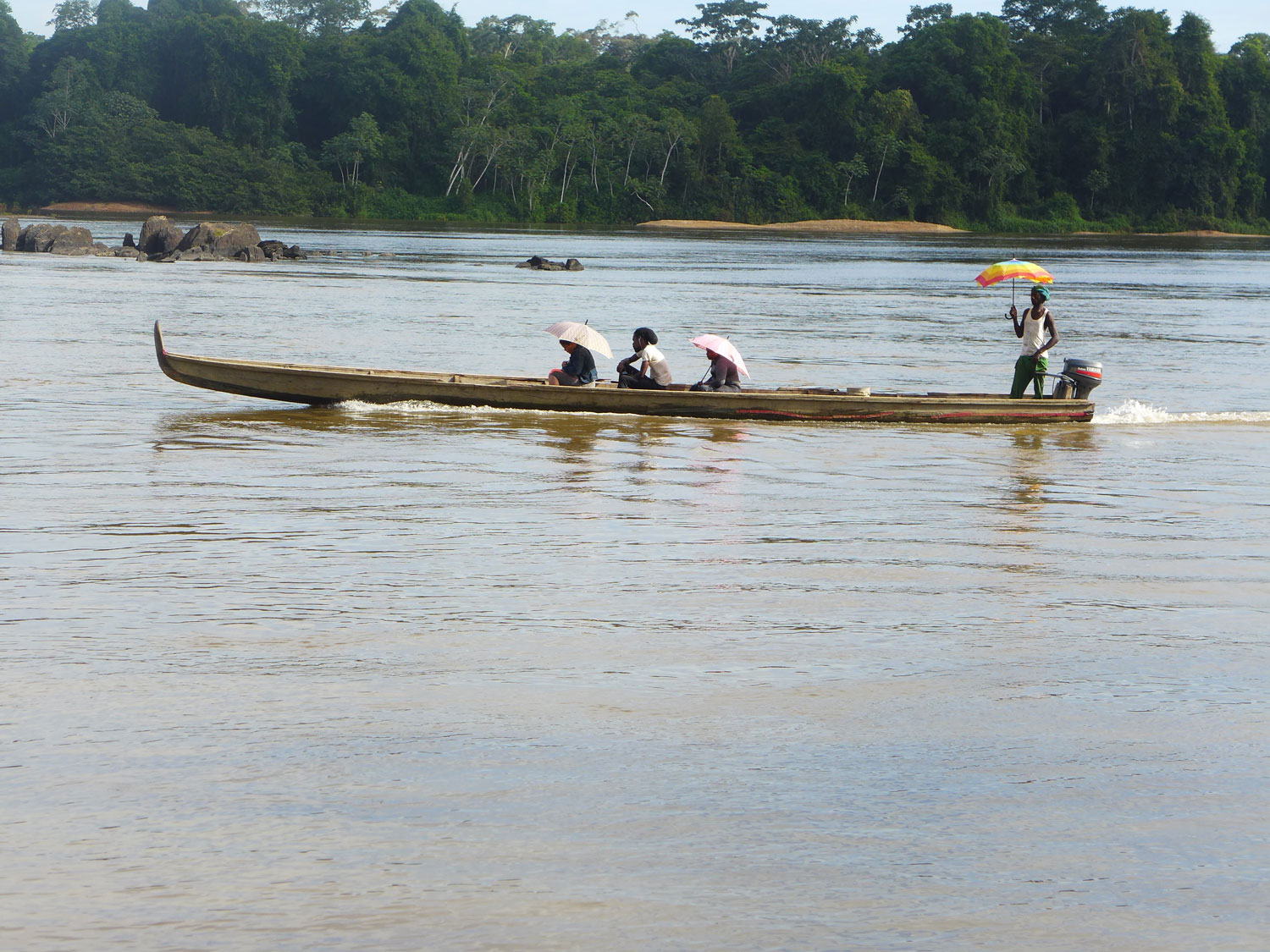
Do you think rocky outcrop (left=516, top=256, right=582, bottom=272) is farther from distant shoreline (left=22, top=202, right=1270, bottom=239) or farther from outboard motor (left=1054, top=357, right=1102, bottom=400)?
distant shoreline (left=22, top=202, right=1270, bottom=239)

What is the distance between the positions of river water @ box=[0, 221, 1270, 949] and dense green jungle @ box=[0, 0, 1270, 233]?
77570 millimetres

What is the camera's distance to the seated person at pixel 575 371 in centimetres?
1359

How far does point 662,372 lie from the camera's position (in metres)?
13.7

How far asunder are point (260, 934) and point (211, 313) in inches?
970

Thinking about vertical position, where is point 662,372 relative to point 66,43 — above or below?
below

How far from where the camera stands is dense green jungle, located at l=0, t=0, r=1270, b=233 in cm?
8819

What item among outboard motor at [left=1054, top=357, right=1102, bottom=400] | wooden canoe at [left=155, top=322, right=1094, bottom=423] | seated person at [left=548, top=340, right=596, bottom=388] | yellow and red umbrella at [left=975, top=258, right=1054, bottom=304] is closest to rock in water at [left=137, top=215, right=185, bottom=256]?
wooden canoe at [left=155, top=322, right=1094, bottom=423]

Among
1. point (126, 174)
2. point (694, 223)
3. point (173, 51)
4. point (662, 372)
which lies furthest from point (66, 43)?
point (662, 372)

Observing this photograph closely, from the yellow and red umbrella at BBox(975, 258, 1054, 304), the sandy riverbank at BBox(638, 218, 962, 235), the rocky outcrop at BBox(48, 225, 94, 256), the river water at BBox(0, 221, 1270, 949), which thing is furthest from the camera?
the sandy riverbank at BBox(638, 218, 962, 235)

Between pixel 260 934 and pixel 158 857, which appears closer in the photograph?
pixel 260 934

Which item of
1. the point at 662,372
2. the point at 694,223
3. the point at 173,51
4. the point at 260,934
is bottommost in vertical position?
the point at 260,934

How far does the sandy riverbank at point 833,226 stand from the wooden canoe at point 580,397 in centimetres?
7824

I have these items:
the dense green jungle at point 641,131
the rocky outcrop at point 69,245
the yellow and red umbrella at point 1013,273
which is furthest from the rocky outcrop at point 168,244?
the dense green jungle at point 641,131

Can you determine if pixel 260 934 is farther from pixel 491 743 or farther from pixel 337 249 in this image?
pixel 337 249
